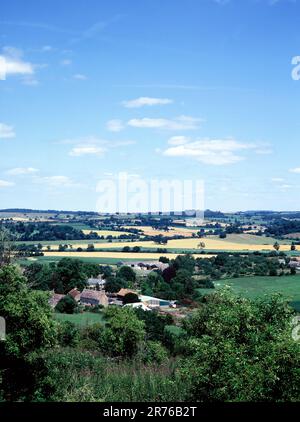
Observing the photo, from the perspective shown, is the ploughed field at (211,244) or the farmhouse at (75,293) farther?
the ploughed field at (211,244)

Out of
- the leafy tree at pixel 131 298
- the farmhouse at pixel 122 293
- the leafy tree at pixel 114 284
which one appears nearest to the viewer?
the leafy tree at pixel 131 298

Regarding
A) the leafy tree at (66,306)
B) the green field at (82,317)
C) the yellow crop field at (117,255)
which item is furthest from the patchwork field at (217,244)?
the green field at (82,317)

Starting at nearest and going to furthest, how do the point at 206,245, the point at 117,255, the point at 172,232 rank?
the point at 117,255 < the point at 206,245 < the point at 172,232

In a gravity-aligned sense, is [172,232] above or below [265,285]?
above

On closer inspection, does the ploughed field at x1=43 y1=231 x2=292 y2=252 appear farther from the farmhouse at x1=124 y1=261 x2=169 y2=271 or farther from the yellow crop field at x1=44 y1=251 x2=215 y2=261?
the farmhouse at x1=124 y1=261 x2=169 y2=271

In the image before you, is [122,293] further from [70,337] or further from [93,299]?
[70,337]

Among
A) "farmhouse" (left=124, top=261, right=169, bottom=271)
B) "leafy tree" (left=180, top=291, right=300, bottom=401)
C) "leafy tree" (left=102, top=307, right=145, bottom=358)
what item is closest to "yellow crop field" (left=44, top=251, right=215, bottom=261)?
"farmhouse" (left=124, top=261, right=169, bottom=271)

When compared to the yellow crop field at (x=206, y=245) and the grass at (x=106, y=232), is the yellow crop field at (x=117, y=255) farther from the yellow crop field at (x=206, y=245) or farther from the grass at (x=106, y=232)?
the grass at (x=106, y=232)

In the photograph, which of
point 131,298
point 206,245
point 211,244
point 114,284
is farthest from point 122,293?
point 211,244

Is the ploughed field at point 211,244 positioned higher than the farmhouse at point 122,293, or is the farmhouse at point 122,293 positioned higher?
the ploughed field at point 211,244

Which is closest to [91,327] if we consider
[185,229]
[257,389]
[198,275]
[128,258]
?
[257,389]
